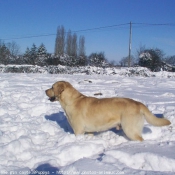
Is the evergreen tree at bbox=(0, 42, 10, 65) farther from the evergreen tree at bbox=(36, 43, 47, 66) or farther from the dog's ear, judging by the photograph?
the dog's ear

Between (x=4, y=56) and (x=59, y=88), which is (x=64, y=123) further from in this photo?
(x=4, y=56)

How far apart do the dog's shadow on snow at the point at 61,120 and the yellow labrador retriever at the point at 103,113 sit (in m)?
0.78

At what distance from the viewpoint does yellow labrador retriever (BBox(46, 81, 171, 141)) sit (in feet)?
15.1

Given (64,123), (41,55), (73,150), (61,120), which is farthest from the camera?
(41,55)

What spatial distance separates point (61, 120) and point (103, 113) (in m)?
2.01

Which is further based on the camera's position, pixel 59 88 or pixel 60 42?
pixel 60 42

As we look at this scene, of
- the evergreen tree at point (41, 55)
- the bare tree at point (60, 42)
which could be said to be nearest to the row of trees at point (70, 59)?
the evergreen tree at point (41, 55)

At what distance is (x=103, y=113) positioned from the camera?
4.87m

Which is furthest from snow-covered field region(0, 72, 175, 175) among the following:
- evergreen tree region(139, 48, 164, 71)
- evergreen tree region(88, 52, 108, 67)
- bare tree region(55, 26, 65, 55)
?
bare tree region(55, 26, 65, 55)

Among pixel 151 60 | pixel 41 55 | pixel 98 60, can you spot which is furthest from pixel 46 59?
pixel 151 60

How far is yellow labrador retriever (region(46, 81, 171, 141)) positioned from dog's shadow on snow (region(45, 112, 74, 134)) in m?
0.78

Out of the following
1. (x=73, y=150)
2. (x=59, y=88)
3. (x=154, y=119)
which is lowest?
(x=73, y=150)

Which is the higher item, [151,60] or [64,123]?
[151,60]

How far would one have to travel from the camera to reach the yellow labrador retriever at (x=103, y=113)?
4605mm
